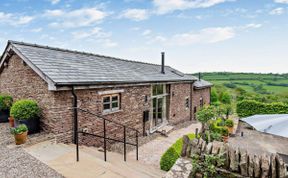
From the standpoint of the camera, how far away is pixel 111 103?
8938 mm

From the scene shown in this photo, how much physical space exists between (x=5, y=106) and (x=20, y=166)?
19.1 feet

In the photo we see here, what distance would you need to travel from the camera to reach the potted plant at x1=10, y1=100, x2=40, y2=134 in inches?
257

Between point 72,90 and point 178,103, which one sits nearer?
point 72,90

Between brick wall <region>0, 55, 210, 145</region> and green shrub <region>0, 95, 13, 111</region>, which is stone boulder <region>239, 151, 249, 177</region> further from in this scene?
green shrub <region>0, 95, 13, 111</region>

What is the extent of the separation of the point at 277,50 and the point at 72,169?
30623mm

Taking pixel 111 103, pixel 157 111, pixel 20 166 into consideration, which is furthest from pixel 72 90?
pixel 157 111

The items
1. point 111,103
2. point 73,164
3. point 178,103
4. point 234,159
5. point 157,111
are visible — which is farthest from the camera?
point 178,103

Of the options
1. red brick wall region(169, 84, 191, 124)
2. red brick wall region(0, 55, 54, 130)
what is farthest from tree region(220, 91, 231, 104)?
red brick wall region(0, 55, 54, 130)

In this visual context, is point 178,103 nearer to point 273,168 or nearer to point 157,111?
point 157,111

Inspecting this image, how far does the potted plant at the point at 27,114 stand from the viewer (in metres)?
6.52

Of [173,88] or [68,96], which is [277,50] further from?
[68,96]

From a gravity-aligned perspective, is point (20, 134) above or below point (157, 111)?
above

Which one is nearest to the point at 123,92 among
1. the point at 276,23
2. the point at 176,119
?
the point at 176,119

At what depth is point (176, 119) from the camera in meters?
15.8
